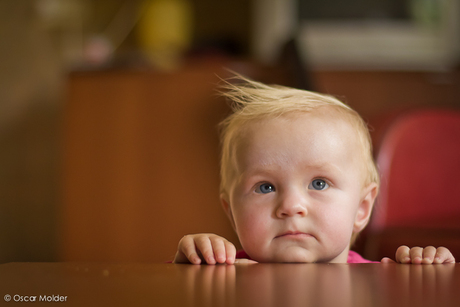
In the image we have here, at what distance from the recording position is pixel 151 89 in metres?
2.03

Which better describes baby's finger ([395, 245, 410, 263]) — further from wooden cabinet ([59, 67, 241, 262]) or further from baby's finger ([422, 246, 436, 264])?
wooden cabinet ([59, 67, 241, 262])

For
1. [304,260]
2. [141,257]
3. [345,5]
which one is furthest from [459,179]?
[345,5]

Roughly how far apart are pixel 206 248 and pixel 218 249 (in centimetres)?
2

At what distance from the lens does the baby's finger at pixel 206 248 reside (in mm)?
582

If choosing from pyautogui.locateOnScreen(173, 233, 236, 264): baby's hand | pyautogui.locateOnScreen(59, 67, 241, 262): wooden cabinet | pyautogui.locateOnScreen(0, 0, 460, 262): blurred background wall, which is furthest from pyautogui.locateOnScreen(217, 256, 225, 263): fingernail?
pyautogui.locateOnScreen(59, 67, 241, 262): wooden cabinet

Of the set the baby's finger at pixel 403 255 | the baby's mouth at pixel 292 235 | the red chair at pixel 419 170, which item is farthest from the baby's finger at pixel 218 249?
the red chair at pixel 419 170

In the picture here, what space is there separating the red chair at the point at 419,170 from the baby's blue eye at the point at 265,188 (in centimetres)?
68

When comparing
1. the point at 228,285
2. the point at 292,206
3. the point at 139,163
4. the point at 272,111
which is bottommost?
the point at 228,285

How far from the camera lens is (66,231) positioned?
2068 mm

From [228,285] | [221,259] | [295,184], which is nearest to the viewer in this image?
[228,285]

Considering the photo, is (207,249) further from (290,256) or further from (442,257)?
(442,257)

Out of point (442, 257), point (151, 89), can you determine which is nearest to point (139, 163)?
point (151, 89)

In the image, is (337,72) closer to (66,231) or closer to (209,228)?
(209,228)

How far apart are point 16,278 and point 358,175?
0.49 metres
